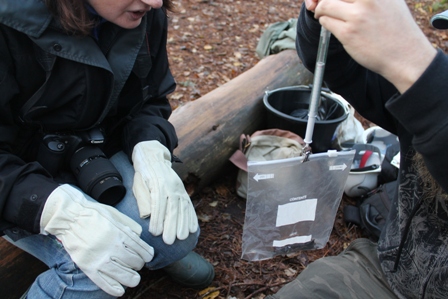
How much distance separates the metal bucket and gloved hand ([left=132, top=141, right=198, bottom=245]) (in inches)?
48.2

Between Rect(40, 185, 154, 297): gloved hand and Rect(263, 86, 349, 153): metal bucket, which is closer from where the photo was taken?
Rect(40, 185, 154, 297): gloved hand

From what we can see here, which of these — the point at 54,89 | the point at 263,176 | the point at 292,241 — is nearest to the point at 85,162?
the point at 54,89

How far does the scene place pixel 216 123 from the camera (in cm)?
290

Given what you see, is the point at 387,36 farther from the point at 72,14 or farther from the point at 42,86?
the point at 42,86

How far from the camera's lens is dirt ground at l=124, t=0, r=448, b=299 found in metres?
2.35

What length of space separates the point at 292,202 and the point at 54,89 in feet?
4.20

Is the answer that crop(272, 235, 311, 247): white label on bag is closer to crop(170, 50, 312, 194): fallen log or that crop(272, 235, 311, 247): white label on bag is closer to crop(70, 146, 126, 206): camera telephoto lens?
crop(170, 50, 312, 194): fallen log

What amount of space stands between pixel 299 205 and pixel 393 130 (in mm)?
718

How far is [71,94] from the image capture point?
5.90ft

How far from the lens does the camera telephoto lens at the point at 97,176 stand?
1.84m

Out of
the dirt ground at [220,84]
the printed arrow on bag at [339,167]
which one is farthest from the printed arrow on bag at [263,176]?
the dirt ground at [220,84]

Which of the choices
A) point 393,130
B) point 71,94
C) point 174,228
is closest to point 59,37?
point 71,94

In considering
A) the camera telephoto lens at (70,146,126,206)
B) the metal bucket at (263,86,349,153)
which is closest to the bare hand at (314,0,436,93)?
the camera telephoto lens at (70,146,126,206)

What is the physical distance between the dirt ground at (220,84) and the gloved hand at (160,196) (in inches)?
23.3
